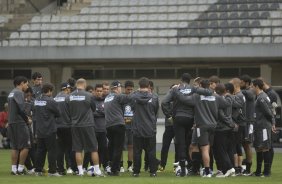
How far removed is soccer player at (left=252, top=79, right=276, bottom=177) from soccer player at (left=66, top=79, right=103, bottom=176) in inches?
132

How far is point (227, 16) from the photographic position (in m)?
38.7

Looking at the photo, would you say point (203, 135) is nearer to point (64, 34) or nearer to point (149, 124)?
point (149, 124)

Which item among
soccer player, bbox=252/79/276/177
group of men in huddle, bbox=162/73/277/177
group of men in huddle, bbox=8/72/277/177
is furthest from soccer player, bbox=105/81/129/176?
soccer player, bbox=252/79/276/177

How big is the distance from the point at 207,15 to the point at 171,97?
21539mm

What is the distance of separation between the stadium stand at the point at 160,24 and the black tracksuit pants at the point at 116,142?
18.4 m

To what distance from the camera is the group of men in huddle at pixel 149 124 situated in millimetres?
17891

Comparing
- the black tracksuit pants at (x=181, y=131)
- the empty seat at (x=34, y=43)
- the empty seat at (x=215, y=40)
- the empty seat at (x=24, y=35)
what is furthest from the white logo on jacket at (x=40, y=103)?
the empty seat at (x=24, y=35)

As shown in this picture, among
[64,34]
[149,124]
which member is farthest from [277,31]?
[149,124]

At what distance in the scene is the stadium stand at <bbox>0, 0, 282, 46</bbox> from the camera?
37.5 m

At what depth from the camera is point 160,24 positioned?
39219 millimetres

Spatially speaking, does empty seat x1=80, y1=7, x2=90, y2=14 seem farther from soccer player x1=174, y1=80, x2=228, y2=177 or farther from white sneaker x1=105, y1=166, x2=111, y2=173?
soccer player x1=174, y1=80, x2=228, y2=177

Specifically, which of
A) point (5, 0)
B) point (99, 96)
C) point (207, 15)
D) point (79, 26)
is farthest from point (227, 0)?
point (99, 96)

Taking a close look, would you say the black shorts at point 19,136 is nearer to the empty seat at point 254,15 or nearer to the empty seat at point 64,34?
the empty seat at point 64,34

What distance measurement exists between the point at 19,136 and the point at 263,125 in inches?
205
